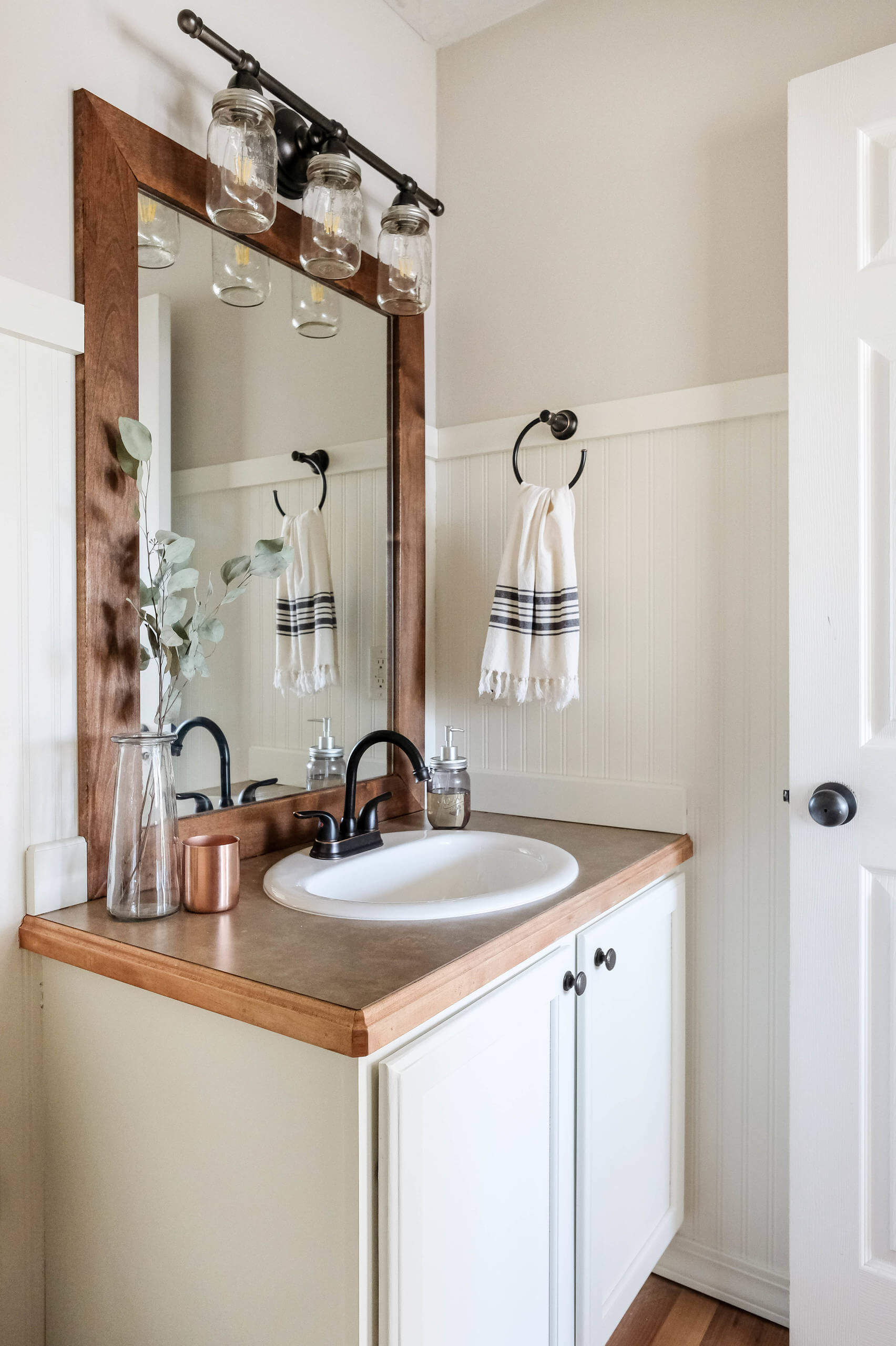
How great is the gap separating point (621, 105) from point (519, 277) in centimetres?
35

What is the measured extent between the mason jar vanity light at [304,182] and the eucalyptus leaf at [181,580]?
1.62 ft

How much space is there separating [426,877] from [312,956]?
1.67 feet

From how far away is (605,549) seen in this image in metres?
1.65

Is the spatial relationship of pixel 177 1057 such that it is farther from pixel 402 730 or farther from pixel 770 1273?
pixel 770 1273

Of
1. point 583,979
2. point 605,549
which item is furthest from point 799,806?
point 605,549

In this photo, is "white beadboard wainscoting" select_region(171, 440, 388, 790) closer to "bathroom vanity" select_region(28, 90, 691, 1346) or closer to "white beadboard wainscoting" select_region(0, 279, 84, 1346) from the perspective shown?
"bathroom vanity" select_region(28, 90, 691, 1346)

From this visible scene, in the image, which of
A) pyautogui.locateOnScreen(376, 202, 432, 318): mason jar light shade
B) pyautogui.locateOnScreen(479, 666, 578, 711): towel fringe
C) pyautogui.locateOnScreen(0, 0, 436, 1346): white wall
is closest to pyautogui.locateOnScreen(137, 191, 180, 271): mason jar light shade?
pyautogui.locateOnScreen(0, 0, 436, 1346): white wall

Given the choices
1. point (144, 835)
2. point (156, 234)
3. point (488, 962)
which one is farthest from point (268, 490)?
point (488, 962)

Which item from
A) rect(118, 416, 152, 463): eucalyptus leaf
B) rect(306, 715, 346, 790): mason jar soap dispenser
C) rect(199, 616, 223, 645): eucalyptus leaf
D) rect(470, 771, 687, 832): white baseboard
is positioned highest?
rect(118, 416, 152, 463): eucalyptus leaf

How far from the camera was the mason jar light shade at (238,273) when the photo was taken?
1315 millimetres

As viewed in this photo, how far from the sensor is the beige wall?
4.86 ft

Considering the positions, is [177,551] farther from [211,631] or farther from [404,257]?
[404,257]

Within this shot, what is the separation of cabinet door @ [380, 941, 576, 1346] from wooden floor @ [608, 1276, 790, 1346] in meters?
0.44

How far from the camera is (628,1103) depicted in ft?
4.30
